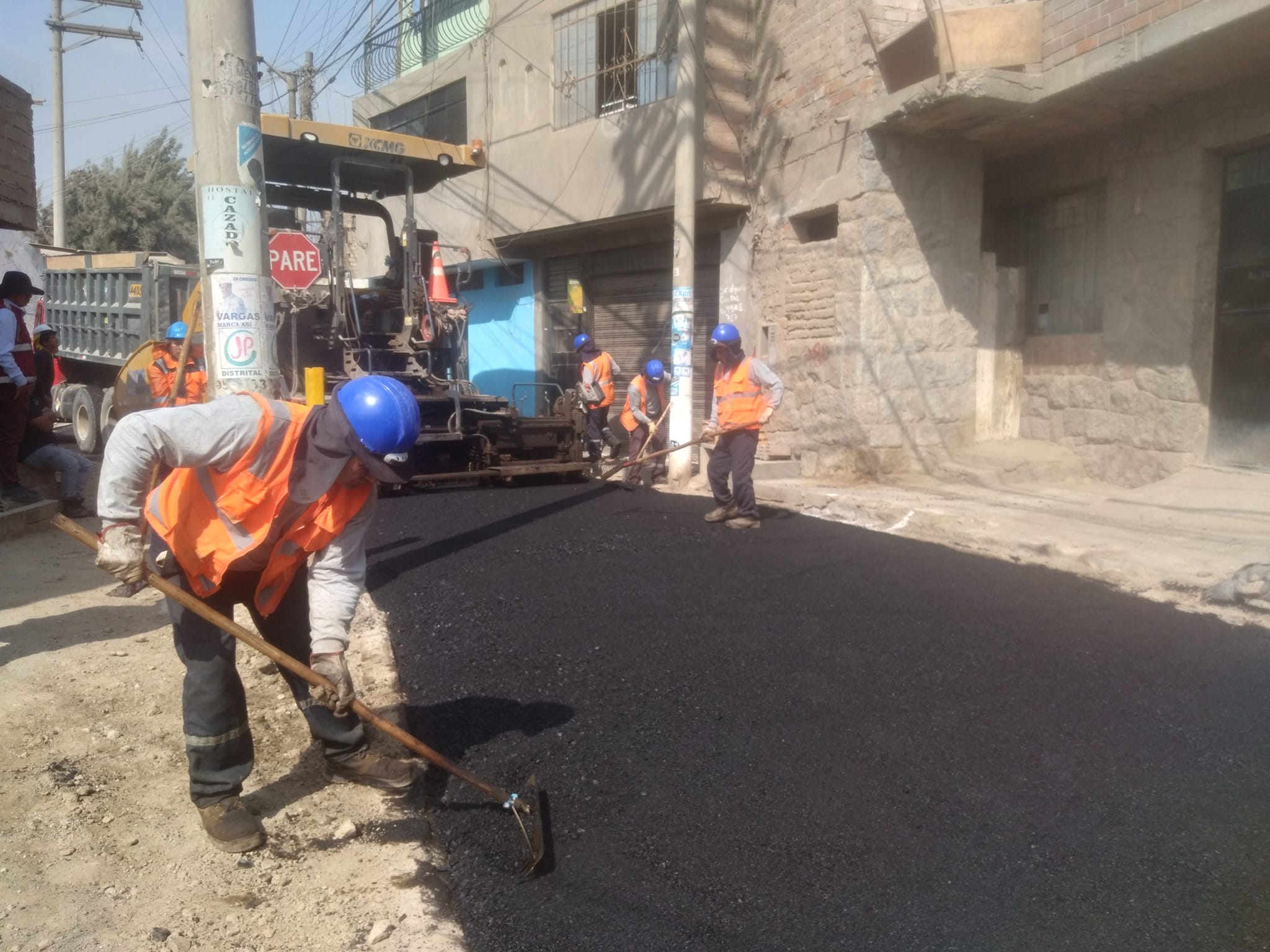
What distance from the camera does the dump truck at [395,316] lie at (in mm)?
7297

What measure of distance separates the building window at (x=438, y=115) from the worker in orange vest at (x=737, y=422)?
816cm

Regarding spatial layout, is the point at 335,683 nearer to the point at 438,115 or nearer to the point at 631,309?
the point at 631,309

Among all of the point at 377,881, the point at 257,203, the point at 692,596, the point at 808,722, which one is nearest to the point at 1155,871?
the point at 808,722

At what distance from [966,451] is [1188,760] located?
574 centimetres

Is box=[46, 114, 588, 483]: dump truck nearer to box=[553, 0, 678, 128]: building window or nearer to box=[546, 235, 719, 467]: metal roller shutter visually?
box=[546, 235, 719, 467]: metal roller shutter

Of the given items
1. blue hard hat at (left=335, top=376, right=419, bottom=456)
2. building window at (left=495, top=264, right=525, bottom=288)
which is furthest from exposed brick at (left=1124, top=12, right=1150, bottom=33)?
building window at (left=495, top=264, right=525, bottom=288)

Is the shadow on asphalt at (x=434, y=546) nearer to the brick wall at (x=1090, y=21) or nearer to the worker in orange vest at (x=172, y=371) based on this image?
the worker in orange vest at (x=172, y=371)

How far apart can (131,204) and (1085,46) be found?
76.4 feet

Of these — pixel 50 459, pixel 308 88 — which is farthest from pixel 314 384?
pixel 308 88

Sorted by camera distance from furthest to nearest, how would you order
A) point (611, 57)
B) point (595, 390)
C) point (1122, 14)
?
point (611, 57) < point (595, 390) < point (1122, 14)

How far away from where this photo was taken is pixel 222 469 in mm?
2549

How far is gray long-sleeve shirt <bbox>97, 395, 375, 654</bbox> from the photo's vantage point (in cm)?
235

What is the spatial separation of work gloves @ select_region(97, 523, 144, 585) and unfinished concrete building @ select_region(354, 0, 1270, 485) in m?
6.16

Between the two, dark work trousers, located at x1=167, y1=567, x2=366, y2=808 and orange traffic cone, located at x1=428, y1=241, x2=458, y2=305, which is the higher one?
orange traffic cone, located at x1=428, y1=241, x2=458, y2=305
